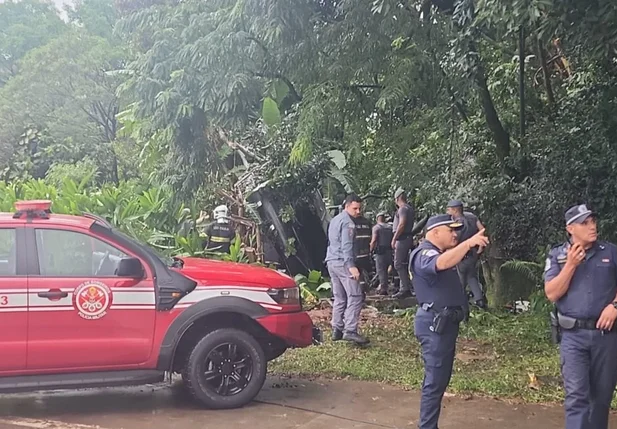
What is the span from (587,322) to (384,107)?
444 centimetres

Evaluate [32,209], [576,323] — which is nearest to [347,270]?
[32,209]

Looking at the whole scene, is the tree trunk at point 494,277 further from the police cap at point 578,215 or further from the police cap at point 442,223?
the police cap at point 578,215

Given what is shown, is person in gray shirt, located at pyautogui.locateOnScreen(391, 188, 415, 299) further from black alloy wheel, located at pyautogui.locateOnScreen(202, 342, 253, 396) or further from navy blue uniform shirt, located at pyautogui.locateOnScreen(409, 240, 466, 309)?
navy blue uniform shirt, located at pyautogui.locateOnScreen(409, 240, 466, 309)

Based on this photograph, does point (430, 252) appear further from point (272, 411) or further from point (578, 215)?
point (272, 411)

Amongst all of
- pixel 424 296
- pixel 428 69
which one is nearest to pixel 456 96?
pixel 428 69

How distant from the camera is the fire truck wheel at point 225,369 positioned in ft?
20.8

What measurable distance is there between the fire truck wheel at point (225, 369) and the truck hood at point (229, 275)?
0.42 m

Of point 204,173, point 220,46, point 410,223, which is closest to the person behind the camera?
point 220,46

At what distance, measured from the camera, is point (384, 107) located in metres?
8.73

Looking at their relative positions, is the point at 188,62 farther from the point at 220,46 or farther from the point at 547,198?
the point at 547,198

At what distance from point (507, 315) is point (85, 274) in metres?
6.65

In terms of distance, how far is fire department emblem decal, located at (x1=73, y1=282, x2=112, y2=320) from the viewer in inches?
236

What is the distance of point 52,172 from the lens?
2742 cm

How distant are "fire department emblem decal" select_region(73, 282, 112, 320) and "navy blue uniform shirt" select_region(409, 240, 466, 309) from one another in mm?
2477
